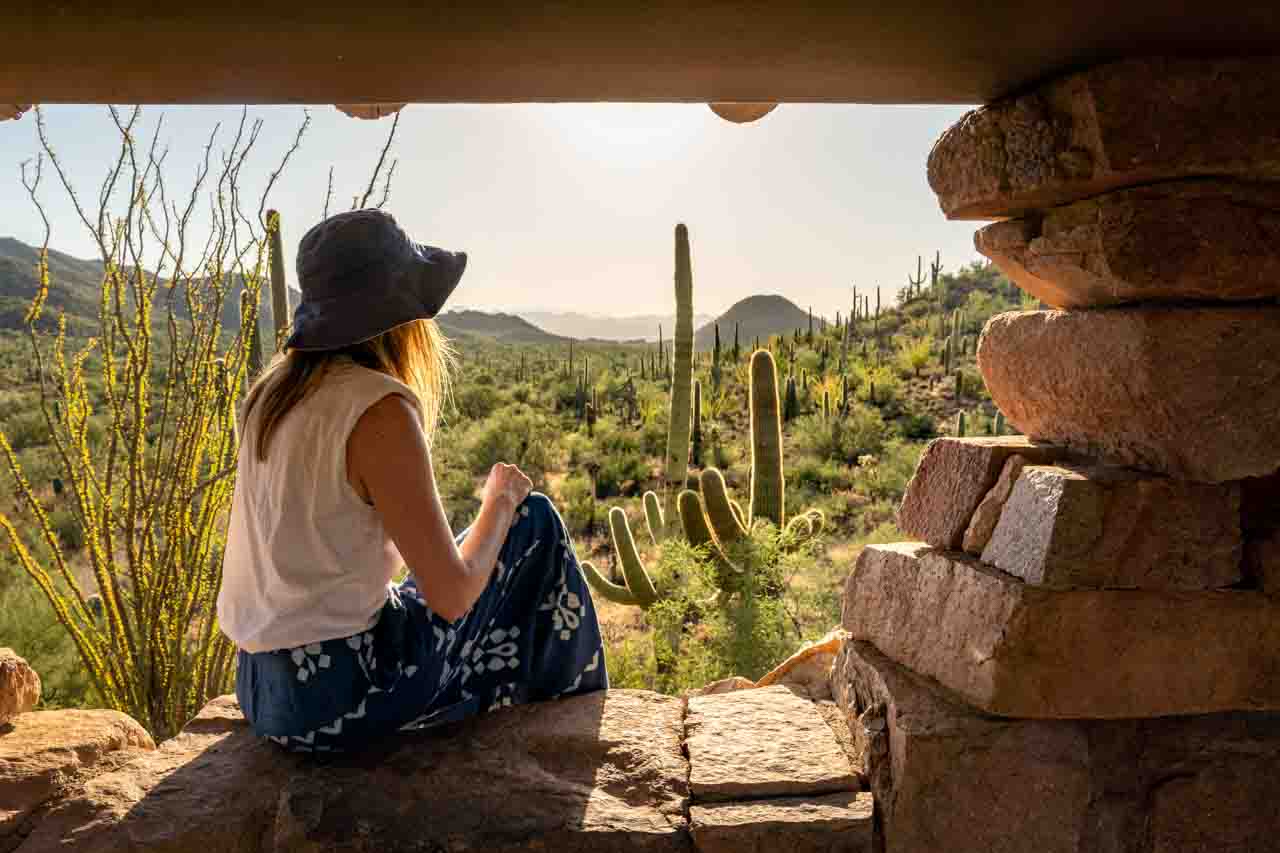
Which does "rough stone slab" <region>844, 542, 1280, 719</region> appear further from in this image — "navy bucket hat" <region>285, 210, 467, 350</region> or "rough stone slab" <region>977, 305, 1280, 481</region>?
"navy bucket hat" <region>285, 210, 467, 350</region>

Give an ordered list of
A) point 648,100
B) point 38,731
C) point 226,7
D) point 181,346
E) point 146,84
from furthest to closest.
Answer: point 181,346, point 38,731, point 648,100, point 146,84, point 226,7

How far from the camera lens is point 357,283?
201 centimetres

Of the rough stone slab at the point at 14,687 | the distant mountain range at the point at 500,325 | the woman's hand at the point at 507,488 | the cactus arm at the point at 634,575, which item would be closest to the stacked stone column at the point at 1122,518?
the woman's hand at the point at 507,488

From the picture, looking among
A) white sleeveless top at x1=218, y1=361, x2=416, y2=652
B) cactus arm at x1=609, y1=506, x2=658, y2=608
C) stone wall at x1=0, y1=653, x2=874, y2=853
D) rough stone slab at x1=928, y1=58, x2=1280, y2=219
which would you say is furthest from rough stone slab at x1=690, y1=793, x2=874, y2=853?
cactus arm at x1=609, y1=506, x2=658, y2=608

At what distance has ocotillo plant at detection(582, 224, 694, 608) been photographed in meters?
6.25

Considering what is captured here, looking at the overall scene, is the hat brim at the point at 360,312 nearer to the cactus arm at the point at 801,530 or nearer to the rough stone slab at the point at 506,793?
the rough stone slab at the point at 506,793

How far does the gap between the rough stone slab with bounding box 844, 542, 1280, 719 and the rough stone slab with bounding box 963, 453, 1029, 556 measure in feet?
0.40

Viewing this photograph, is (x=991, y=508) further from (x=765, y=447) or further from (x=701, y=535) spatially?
(x=765, y=447)

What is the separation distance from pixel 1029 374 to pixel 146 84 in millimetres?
1983

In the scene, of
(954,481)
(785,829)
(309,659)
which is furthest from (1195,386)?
(309,659)

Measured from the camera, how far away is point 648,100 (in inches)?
85.7

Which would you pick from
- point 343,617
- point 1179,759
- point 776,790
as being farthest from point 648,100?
point 1179,759

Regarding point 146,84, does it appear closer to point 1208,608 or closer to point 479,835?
point 479,835

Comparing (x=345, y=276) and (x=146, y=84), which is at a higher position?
(x=146, y=84)
